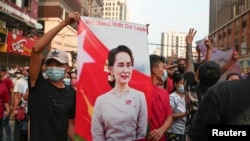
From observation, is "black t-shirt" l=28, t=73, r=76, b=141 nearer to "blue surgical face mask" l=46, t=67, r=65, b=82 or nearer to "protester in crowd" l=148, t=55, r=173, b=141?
"blue surgical face mask" l=46, t=67, r=65, b=82

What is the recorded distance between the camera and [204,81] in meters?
3.53

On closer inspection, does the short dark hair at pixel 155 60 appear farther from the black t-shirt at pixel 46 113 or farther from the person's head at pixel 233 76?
the black t-shirt at pixel 46 113

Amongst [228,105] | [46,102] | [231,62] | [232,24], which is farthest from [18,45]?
[232,24]

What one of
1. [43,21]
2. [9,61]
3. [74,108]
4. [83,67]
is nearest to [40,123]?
[74,108]

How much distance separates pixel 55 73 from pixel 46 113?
38 cm

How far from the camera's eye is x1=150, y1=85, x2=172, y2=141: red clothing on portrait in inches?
157

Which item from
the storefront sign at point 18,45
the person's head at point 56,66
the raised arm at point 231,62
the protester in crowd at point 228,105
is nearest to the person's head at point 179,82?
the raised arm at point 231,62

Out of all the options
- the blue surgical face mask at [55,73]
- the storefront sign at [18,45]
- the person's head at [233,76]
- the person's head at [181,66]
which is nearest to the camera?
the blue surgical face mask at [55,73]

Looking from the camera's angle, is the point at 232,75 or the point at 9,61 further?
the point at 9,61

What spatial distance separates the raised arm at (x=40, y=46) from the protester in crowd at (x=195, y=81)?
47.0 inches

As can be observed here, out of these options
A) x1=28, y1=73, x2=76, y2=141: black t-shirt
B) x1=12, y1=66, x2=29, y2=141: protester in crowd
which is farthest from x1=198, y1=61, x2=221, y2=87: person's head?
x1=12, y1=66, x2=29, y2=141: protester in crowd

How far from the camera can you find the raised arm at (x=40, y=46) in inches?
135

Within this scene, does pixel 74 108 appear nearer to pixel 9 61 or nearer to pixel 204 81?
pixel 204 81

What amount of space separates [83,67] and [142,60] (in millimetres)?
538
